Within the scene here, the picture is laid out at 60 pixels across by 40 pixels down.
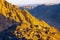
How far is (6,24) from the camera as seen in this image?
103 metres

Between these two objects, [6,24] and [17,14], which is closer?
[6,24]

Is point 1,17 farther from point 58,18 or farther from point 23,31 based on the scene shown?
point 58,18

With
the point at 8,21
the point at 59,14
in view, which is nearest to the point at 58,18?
the point at 59,14

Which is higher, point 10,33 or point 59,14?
point 10,33

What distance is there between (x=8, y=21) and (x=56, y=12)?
319 ft

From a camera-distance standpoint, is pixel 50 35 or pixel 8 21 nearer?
pixel 50 35

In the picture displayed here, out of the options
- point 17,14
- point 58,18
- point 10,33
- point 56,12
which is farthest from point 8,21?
point 56,12

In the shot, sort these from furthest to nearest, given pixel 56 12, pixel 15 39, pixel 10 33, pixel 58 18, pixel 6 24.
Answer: pixel 56 12
pixel 58 18
pixel 6 24
pixel 10 33
pixel 15 39

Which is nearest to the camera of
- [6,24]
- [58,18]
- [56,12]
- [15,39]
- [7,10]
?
[15,39]

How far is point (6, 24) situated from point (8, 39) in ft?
108

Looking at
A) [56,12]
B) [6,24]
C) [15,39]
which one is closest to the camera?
[15,39]

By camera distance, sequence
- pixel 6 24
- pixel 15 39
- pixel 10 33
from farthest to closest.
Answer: pixel 6 24
pixel 10 33
pixel 15 39

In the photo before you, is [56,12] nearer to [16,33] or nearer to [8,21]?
[8,21]

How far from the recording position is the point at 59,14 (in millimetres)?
191875
